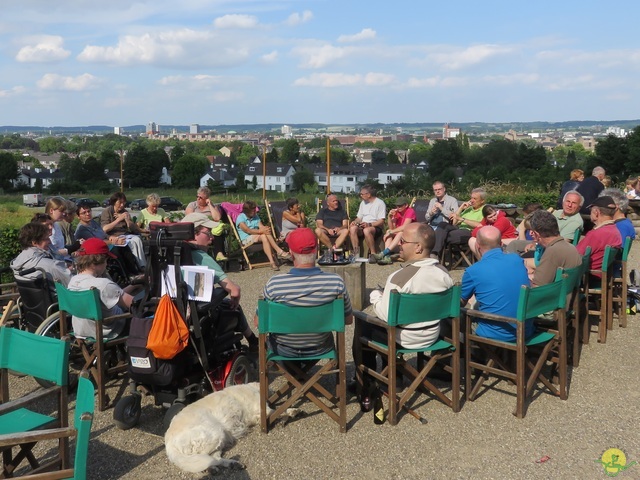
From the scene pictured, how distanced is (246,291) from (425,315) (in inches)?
177

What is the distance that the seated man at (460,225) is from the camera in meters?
9.31

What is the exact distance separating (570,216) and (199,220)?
15.2 ft

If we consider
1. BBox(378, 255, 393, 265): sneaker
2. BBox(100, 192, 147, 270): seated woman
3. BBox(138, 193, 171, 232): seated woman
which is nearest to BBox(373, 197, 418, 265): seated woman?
BBox(378, 255, 393, 265): sneaker

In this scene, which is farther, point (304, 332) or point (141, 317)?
point (141, 317)

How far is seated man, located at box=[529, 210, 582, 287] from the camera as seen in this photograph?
5.16 meters

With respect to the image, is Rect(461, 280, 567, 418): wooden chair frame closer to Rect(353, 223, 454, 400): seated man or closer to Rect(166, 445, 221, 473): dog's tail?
Rect(353, 223, 454, 400): seated man

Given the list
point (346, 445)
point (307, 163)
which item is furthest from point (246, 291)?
point (307, 163)

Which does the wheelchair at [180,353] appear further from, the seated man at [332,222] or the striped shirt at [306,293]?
the seated man at [332,222]

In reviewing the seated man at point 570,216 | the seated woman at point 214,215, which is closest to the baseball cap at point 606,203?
the seated man at point 570,216

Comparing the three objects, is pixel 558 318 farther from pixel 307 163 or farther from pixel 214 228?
pixel 307 163

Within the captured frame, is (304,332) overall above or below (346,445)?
above

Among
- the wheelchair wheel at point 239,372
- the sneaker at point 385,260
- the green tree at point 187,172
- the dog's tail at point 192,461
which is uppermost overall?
the wheelchair wheel at point 239,372

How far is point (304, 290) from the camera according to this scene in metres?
4.18

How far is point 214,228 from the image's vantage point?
9.60 m
